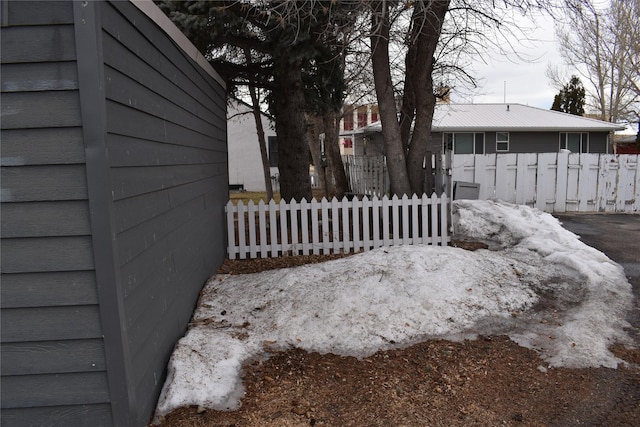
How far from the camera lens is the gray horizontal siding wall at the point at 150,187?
9.27 ft

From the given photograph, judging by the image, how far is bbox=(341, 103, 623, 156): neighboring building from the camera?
21.8m

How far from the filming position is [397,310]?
4859mm

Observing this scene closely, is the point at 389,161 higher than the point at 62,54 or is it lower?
lower

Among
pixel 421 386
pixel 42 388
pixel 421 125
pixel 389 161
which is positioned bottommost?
pixel 421 386

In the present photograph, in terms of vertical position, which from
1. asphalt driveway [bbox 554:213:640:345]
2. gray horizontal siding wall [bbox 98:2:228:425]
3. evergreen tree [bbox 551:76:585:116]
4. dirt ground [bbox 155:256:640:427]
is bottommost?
dirt ground [bbox 155:256:640:427]

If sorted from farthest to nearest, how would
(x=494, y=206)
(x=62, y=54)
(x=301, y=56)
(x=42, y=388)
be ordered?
1. (x=494, y=206)
2. (x=301, y=56)
3. (x=42, y=388)
4. (x=62, y=54)

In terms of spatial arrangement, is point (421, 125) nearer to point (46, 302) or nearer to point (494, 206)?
point (494, 206)

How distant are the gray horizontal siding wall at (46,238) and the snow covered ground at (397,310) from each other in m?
0.70

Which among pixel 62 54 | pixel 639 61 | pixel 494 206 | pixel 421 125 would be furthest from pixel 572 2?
pixel 639 61

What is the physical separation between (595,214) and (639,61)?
62.6ft

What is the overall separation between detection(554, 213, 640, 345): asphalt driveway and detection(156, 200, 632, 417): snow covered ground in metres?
0.14

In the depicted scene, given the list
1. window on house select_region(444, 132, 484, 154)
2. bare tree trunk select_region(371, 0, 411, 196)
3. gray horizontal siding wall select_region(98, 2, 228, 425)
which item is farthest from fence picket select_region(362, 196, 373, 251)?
window on house select_region(444, 132, 484, 154)

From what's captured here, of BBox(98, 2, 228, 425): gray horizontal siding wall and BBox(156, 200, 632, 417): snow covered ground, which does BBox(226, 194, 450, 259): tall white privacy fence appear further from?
BBox(98, 2, 228, 425): gray horizontal siding wall

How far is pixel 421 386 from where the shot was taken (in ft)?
12.2
